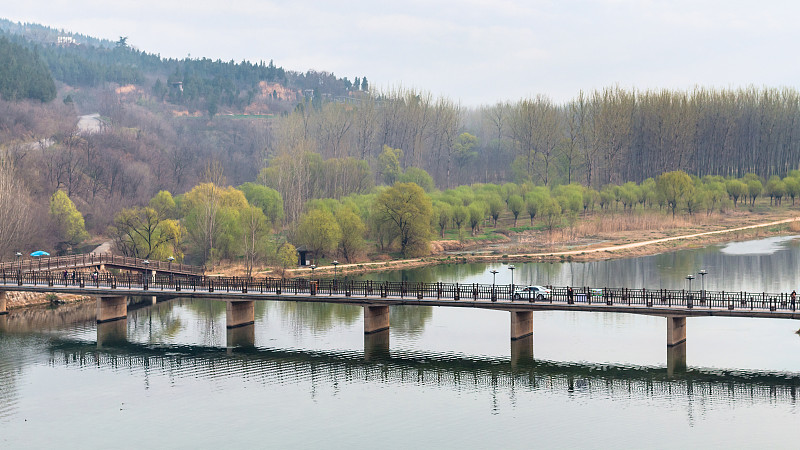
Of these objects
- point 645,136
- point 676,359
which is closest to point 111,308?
point 676,359

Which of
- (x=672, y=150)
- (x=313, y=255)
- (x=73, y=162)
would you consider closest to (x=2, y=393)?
(x=313, y=255)

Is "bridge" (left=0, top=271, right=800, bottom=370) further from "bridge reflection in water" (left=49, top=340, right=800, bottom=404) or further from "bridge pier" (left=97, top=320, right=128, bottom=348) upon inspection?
"bridge reflection in water" (left=49, top=340, right=800, bottom=404)

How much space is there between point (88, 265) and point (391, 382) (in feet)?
145

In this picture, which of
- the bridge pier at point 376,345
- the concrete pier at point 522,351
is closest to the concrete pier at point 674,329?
the concrete pier at point 522,351

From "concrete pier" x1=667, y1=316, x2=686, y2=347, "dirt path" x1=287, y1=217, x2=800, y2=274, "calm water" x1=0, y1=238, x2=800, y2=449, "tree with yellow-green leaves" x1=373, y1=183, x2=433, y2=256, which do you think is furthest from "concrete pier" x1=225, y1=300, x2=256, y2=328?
"tree with yellow-green leaves" x1=373, y1=183, x2=433, y2=256

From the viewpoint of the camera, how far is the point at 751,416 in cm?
4997

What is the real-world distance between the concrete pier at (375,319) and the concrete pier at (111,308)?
23097mm

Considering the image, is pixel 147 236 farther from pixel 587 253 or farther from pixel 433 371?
pixel 587 253

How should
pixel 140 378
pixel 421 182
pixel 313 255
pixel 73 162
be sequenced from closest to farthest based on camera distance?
pixel 140 378
pixel 313 255
pixel 73 162
pixel 421 182

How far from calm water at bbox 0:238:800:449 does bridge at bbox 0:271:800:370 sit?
4.90ft

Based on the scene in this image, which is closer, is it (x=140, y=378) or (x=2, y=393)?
(x=2, y=393)

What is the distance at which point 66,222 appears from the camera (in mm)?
118750

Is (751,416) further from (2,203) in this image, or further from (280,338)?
(2,203)

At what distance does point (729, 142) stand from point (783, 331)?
120348 millimetres
